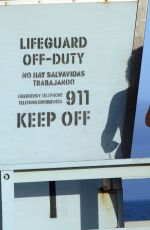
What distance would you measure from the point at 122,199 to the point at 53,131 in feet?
2.42

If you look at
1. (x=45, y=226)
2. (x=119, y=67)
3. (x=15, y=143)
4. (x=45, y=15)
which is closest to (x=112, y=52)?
(x=119, y=67)

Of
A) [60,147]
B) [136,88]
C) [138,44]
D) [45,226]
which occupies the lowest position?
[45,226]

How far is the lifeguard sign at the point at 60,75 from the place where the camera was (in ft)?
17.2

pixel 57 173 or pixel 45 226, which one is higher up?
pixel 57 173

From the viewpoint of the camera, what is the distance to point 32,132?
17.3 feet

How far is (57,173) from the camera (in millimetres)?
4199

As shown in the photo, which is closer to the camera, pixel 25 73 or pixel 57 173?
pixel 57 173

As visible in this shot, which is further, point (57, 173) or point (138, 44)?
point (138, 44)

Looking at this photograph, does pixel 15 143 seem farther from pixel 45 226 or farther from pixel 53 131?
pixel 45 226

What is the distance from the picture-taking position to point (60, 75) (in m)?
5.30

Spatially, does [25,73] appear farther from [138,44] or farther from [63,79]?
[138,44]

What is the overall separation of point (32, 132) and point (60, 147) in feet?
0.80

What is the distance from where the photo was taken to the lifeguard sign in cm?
525

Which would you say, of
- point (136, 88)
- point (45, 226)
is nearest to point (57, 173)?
point (45, 226)
